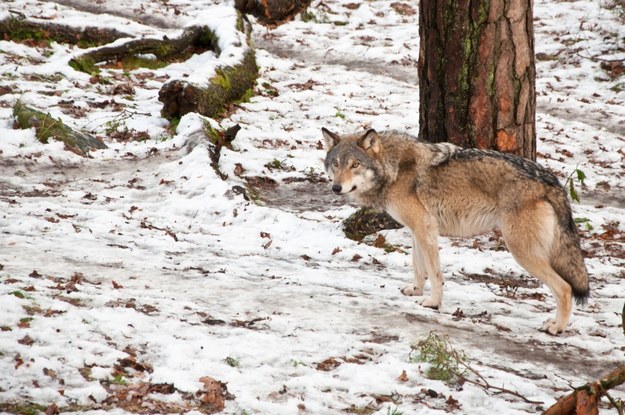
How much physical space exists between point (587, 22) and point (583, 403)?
17.5m

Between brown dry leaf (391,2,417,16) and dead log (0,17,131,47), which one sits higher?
brown dry leaf (391,2,417,16)

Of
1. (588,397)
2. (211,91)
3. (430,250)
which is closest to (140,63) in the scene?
(211,91)

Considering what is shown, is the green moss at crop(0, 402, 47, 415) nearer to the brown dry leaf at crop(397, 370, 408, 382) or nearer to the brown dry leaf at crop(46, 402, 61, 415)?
the brown dry leaf at crop(46, 402, 61, 415)

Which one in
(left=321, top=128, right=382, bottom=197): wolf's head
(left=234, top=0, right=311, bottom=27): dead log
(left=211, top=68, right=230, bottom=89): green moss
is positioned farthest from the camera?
(left=234, top=0, right=311, bottom=27): dead log

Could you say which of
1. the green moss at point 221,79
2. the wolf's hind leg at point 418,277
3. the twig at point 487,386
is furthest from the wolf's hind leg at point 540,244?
the green moss at point 221,79

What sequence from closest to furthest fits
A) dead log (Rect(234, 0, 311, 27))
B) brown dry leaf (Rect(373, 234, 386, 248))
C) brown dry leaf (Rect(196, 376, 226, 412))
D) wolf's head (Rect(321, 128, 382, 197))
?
brown dry leaf (Rect(196, 376, 226, 412)) < wolf's head (Rect(321, 128, 382, 197)) < brown dry leaf (Rect(373, 234, 386, 248)) < dead log (Rect(234, 0, 311, 27))

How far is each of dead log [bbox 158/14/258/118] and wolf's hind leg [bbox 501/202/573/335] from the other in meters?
7.87

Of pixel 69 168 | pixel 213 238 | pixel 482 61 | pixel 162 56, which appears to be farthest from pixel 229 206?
pixel 162 56

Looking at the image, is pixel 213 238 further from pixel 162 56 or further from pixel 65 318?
pixel 162 56

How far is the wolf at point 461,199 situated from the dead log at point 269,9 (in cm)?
1392

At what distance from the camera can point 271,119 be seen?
1389 centimetres

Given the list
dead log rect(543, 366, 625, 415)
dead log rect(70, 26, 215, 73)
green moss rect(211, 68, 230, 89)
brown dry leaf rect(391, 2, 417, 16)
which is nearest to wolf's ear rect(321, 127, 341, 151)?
dead log rect(543, 366, 625, 415)

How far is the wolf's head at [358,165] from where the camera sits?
7141mm

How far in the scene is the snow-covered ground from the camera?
4.63 m
